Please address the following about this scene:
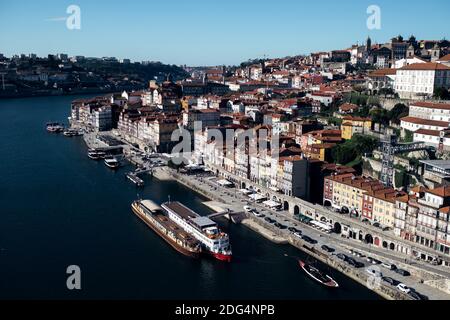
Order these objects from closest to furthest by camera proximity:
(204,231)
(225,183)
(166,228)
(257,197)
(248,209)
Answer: (204,231) < (166,228) < (248,209) < (257,197) < (225,183)

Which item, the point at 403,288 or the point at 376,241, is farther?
the point at 376,241

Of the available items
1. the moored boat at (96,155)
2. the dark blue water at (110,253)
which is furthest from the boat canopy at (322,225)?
the moored boat at (96,155)

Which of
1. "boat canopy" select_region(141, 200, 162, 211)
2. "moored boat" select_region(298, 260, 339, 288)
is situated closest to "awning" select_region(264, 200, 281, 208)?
"boat canopy" select_region(141, 200, 162, 211)

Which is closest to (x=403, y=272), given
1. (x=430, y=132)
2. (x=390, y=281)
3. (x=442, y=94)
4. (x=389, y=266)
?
(x=389, y=266)

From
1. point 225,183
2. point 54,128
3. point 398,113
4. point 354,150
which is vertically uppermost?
point 398,113

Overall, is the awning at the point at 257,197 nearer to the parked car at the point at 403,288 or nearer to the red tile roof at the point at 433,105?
the parked car at the point at 403,288

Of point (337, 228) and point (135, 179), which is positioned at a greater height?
point (135, 179)

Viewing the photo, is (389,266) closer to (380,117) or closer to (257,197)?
(257,197)
